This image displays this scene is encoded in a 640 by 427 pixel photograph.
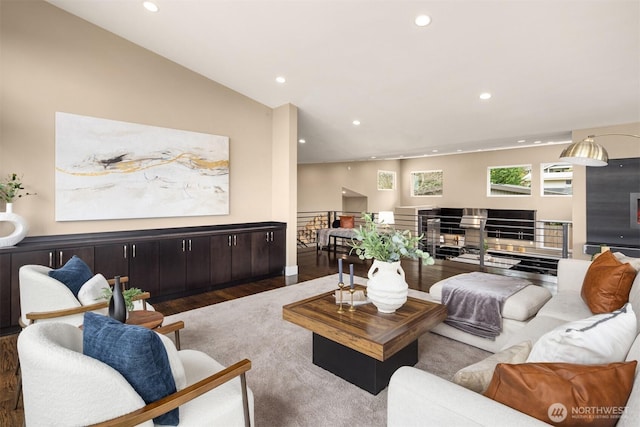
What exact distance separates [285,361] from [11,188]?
11.0ft

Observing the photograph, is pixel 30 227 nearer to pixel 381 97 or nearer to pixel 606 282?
pixel 381 97

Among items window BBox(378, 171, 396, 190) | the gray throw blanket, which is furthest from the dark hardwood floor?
window BBox(378, 171, 396, 190)

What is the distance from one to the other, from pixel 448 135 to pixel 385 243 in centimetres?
459

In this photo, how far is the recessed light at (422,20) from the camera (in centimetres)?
304

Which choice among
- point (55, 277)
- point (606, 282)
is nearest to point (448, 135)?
point (606, 282)

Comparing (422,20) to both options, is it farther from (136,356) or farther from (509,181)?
(509,181)

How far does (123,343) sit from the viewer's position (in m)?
1.17

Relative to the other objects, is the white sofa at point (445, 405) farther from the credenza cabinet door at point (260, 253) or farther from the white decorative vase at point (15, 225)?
the credenza cabinet door at point (260, 253)

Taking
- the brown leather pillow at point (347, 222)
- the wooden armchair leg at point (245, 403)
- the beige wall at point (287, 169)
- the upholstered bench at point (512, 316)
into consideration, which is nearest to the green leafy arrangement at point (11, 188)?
the beige wall at point (287, 169)

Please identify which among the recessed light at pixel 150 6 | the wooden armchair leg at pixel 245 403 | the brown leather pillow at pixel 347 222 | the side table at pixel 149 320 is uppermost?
the recessed light at pixel 150 6

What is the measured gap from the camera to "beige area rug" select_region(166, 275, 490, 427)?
1.96m

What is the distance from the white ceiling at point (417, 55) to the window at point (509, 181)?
14.8 feet

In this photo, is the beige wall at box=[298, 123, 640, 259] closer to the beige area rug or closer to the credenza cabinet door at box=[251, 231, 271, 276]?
the credenza cabinet door at box=[251, 231, 271, 276]

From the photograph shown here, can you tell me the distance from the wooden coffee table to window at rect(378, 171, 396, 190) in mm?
9583
